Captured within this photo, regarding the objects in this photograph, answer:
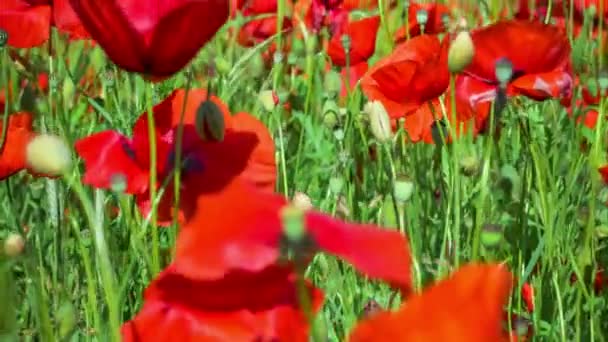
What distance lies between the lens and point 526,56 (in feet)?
3.78

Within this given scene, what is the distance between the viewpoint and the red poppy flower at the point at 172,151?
2.62 ft

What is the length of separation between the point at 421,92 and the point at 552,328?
0.26m

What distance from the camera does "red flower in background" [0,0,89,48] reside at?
1.12 metres

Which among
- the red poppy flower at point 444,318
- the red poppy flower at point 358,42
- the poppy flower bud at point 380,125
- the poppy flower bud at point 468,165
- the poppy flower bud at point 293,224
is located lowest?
the red poppy flower at point 358,42

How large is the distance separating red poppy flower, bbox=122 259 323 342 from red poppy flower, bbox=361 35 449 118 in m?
0.60

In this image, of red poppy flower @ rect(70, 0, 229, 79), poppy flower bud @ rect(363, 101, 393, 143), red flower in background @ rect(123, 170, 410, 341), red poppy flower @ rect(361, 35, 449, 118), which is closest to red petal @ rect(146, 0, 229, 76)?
red poppy flower @ rect(70, 0, 229, 79)

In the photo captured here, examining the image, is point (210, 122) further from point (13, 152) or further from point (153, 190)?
point (13, 152)

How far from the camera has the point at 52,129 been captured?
3.51 feet

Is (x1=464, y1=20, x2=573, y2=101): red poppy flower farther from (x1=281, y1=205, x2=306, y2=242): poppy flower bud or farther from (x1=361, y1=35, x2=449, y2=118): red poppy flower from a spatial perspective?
(x1=281, y1=205, x2=306, y2=242): poppy flower bud

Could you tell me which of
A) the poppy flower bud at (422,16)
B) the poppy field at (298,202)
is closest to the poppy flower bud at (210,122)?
the poppy field at (298,202)

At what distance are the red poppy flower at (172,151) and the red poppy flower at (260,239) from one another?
39 centimetres

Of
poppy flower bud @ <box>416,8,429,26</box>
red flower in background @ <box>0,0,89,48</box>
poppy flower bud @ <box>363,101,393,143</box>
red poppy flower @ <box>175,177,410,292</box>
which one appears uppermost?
red poppy flower @ <box>175,177,410,292</box>

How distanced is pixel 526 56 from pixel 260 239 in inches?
32.2

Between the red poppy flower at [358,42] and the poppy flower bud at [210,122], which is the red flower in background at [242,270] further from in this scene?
the red poppy flower at [358,42]
